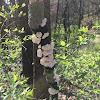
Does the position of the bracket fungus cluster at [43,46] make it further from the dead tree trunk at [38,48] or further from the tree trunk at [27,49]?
the tree trunk at [27,49]

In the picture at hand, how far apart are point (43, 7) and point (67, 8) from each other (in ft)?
13.7

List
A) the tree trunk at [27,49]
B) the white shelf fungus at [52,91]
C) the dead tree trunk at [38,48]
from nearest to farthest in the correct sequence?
the dead tree trunk at [38,48] < the white shelf fungus at [52,91] < the tree trunk at [27,49]

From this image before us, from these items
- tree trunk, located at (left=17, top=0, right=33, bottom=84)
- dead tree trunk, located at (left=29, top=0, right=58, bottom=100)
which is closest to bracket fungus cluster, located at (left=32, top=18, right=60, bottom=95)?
dead tree trunk, located at (left=29, top=0, right=58, bottom=100)

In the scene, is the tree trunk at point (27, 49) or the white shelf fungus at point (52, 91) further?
the tree trunk at point (27, 49)

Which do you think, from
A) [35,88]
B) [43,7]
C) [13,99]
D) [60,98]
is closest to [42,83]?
[35,88]

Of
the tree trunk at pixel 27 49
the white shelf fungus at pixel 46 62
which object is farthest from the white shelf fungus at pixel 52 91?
the tree trunk at pixel 27 49

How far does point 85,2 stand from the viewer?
5.54m

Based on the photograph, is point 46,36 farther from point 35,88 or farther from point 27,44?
point 27,44

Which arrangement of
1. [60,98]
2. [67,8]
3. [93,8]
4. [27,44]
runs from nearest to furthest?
[27,44], [60,98], [67,8], [93,8]

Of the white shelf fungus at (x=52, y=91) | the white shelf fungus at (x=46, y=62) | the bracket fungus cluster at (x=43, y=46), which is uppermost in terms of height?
the bracket fungus cluster at (x=43, y=46)

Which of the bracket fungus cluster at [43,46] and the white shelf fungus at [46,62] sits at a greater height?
the bracket fungus cluster at [43,46]

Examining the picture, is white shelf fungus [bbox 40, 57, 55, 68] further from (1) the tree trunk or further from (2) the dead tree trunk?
(1) the tree trunk

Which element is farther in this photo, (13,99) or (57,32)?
(57,32)

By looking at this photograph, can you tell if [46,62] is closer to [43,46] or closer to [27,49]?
[43,46]
